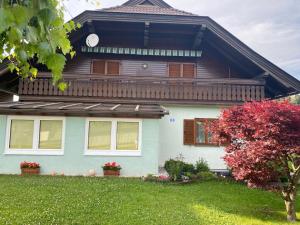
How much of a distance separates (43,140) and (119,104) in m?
4.19

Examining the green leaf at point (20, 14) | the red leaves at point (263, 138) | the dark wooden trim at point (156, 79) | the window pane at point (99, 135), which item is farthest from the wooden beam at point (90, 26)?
the green leaf at point (20, 14)

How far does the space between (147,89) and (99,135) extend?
151 inches

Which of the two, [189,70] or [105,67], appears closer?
[105,67]

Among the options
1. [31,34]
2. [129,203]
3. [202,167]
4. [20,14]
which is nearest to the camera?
[20,14]

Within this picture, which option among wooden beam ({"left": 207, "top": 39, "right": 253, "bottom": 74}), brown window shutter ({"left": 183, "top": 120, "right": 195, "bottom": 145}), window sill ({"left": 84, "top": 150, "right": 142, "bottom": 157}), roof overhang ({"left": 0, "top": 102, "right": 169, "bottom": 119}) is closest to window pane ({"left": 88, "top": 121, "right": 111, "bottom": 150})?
window sill ({"left": 84, "top": 150, "right": 142, "bottom": 157})

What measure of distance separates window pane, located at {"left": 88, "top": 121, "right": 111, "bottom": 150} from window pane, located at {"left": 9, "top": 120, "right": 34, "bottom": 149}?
8.66 ft

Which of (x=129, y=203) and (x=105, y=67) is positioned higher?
(x=105, y=67)

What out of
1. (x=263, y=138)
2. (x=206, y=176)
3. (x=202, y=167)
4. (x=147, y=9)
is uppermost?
(x=147, y=9)

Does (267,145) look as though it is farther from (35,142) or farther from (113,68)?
(113,68)

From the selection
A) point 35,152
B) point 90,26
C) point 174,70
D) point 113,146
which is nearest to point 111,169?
point 113,146

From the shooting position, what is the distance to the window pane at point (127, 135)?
514 inches

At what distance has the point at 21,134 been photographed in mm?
13078

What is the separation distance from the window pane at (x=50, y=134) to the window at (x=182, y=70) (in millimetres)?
7272

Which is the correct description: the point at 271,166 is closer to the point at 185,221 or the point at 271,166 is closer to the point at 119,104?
the point at 185,221
